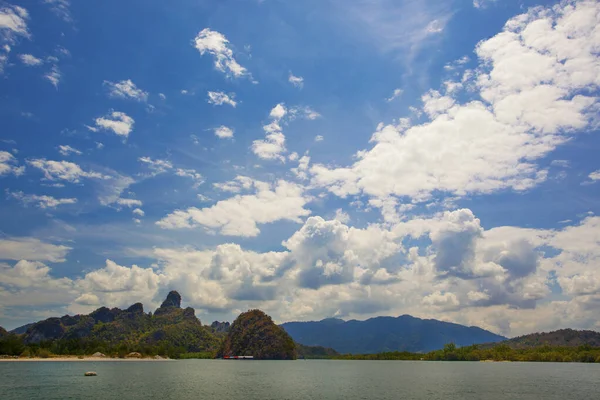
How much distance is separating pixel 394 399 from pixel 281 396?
31673 millimetres

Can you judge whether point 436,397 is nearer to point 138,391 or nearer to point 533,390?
point 533,390

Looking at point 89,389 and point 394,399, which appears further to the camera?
point 89,389

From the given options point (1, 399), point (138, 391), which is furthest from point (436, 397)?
point (1, 399)

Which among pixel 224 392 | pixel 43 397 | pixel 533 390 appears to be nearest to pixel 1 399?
pixel 43 397

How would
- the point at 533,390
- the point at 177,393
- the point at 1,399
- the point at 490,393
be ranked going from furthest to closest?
1. the point at 533,390
2. the point at 490,393
3. the point at 177,393
4. the point at 1,399

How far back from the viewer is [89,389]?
13200cm

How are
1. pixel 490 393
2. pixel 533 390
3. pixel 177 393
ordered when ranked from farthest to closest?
pixel 533 390 < pixel 490 393 < pixel 177 393

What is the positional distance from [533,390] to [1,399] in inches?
6221

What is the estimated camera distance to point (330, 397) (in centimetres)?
12244

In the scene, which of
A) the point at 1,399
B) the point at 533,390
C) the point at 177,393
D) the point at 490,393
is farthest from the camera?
the point at 533,390

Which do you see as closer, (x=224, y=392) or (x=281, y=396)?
(x=281, y=396)

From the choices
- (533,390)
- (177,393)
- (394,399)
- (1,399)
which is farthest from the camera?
(533,390)

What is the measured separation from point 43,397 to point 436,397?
10630cm

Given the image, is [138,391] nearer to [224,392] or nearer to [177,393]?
[177,393]
